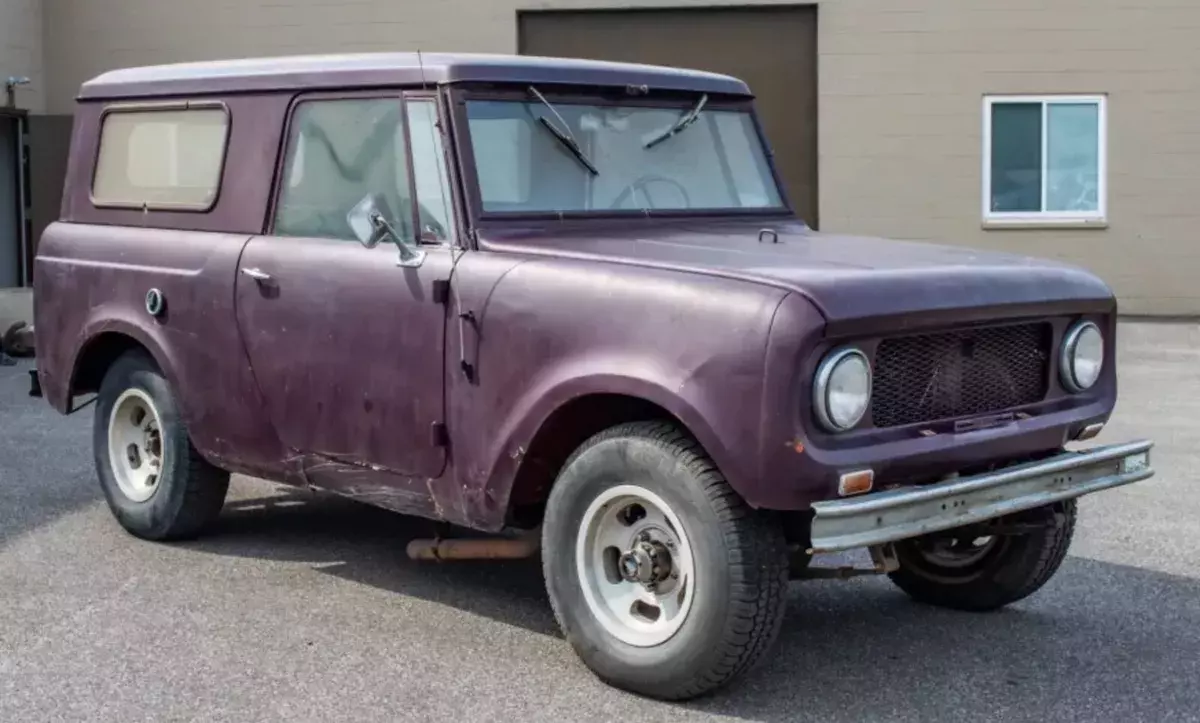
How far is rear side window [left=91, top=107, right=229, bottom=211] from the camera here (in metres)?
6.12

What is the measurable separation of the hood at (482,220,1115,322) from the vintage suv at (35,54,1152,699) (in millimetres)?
15

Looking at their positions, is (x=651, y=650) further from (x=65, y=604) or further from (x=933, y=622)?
(x=65, y=604)

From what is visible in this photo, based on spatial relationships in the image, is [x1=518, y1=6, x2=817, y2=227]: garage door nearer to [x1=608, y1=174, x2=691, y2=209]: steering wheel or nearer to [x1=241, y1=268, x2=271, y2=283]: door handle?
[x1=608, y1=174, x2=691, y2=209]: steering wheel

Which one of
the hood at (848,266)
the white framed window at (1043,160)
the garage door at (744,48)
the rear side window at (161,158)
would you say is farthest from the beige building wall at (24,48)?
the hood at (848,266)

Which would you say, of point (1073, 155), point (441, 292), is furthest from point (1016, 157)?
point (441, 292)

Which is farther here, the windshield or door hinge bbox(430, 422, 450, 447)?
the windshield

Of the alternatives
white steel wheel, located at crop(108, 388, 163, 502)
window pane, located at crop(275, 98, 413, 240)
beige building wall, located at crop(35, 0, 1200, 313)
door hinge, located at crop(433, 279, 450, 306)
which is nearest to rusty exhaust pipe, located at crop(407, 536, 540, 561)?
door hinge, located at crop(433, 279, 450, 306)

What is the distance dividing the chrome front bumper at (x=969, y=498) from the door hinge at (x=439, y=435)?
1.41 metres

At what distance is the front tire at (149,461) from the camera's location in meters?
6.22

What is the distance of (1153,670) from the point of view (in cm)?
480

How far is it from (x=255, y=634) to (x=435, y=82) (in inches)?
76.1

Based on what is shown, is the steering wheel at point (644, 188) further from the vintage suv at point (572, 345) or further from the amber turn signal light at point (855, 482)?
the amber turn signal light at point (855, 482)

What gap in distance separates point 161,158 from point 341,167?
1.18 m

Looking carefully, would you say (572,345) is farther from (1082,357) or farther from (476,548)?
(1082,357)
